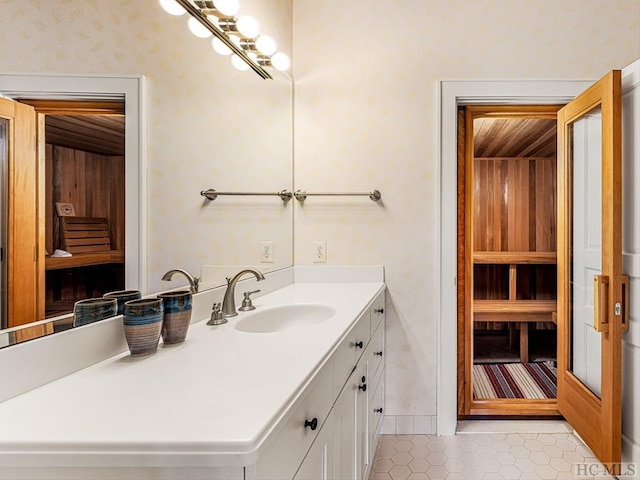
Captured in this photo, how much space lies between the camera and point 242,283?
1662 mm

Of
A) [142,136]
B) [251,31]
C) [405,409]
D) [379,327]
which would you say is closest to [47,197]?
[142,136]

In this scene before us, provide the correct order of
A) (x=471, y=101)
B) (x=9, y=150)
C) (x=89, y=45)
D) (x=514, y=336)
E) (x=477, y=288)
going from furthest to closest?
1. (x=477, y=288)
2. (x=514, y=336)
3. (x=471, y=101)
4. (x=89, y=45)
5. (x=9, y=150)

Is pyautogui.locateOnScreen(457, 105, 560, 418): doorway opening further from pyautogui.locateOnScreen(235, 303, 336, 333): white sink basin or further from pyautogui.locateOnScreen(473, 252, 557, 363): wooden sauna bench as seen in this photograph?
pyautogui.locateOnScreen(235, 303, 336, 333): white sink basin

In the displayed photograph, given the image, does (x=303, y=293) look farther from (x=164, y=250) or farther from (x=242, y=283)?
(x=164, y=250)

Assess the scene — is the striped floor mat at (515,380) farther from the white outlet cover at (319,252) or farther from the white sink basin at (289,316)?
the white sink basin at (289,316)

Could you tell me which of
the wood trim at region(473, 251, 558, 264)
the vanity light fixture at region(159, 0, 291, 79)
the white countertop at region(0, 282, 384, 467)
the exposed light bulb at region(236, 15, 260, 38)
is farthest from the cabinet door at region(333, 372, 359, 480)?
the wood trim at region(473, 251, 558, 264)

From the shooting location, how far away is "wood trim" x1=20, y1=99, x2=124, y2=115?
0.74m

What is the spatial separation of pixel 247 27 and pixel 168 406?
152 cm

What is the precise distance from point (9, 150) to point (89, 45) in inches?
13.0

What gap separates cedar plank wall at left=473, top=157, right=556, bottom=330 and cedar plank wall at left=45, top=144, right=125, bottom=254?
3.81 m

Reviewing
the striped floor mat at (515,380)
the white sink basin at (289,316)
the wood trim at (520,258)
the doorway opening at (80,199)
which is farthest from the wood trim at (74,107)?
the wood trim at (520,258)

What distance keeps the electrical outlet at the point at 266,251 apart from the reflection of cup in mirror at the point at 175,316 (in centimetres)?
86

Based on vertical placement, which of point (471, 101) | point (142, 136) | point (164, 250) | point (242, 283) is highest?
point (471, 101)

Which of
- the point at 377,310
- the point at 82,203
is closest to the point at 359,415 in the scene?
the point at 377,310
